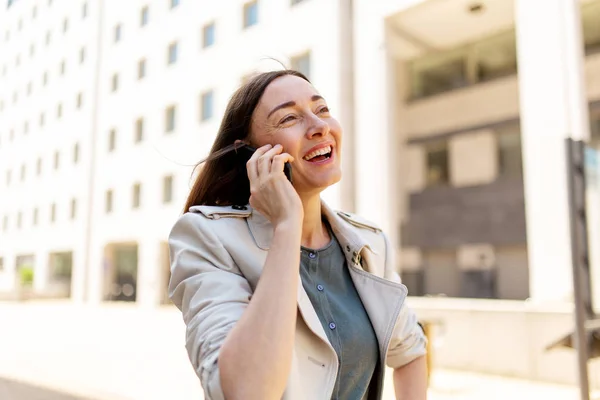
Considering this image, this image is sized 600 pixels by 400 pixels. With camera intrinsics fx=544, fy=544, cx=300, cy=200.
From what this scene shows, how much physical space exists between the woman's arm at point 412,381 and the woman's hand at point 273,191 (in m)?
0.80

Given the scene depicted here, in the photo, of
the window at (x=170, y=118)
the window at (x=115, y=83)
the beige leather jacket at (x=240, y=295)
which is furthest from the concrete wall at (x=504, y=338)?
the window at (x=115, y=83)

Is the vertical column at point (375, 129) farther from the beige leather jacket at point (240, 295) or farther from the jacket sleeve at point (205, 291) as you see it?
the jacket sleeve at point (205, 291)

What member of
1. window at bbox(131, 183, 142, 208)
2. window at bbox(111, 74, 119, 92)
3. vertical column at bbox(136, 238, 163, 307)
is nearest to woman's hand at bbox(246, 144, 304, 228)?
vertical column at bbox(136, 238, 163, 307)

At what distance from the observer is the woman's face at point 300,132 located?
1.84 meters

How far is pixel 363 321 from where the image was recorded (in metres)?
1.79

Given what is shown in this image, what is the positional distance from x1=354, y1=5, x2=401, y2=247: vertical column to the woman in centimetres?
1065

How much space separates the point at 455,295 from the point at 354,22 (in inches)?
390

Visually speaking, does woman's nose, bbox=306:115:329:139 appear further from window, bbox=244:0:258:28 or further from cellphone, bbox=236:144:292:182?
window, bbox=244:0:258:28

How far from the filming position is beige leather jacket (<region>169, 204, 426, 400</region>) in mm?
1378

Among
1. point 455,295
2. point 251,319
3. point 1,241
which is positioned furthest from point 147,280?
point 251,319

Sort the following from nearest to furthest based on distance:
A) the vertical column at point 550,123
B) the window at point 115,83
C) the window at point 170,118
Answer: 1. the vertical column at point 550,123
2. the window at point 170,118
3. the window at point 115,83

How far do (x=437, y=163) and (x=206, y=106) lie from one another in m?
9.05

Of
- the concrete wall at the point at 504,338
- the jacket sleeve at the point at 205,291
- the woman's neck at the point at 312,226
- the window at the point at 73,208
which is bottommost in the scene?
the concrete wall at the point at 504,338

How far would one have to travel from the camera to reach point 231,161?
6.59 ft
